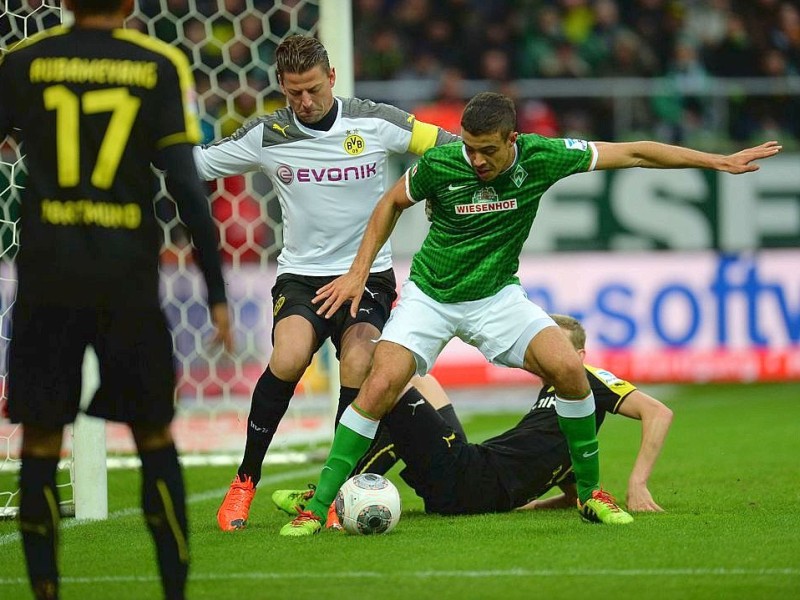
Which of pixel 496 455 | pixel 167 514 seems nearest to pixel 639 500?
pixel 496 455

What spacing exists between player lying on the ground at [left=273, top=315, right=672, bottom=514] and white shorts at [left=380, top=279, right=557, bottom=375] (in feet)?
1.16

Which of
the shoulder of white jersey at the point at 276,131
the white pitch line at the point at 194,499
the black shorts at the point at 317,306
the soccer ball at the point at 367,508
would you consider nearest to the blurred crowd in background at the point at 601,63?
the white pitch line at the point at 194,499

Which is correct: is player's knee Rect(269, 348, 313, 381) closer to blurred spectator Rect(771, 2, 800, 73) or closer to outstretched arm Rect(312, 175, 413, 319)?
outstretched arm Rect(312, 175, 413, 319)

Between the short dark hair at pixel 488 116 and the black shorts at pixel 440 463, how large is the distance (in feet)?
4.13

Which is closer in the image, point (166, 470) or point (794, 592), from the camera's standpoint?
point (166, 470)

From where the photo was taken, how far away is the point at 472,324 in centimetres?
604

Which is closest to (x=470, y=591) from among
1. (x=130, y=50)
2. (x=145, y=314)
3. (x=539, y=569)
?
(x=539, y=569)

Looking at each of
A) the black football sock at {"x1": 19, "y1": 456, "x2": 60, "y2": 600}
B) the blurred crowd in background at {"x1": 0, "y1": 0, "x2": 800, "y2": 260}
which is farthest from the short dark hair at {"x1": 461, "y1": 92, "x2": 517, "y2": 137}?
the blurred crowd in background at {"x1": 0, "y1": 0, "x2": 800, "y2": 260}

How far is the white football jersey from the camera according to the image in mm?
6352

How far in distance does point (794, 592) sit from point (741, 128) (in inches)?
462

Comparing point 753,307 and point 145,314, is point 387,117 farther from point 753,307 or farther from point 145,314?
point 753,307

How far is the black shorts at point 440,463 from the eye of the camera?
616cm

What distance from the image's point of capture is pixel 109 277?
401 centimetres

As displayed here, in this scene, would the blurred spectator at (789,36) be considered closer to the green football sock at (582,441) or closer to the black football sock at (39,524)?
the green football sock at (582,441)
